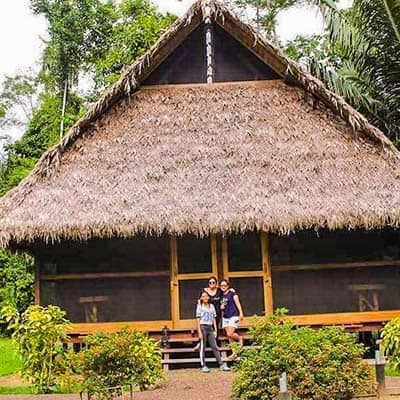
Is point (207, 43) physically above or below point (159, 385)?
above

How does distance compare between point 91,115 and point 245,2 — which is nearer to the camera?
point 91,115

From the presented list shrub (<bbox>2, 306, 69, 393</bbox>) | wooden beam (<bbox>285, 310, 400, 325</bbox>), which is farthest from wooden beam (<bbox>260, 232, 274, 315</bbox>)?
shrub (<bbox>2, 306, 69, 393</bbox>)

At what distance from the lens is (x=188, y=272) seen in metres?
10.1

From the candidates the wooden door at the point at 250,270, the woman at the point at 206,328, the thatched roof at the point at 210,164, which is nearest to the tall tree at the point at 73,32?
the thatched roof at the point at 210,164

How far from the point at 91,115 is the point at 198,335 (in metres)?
3.69

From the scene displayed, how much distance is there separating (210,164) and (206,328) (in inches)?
94.6

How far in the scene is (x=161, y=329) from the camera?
993 centimetres

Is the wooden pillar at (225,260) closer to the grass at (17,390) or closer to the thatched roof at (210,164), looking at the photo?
the thatched roof at (210,164)

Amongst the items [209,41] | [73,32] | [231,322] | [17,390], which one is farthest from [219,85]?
[73,32]

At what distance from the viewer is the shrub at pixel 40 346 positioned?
25.9ft

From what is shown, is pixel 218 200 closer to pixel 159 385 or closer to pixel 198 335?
pixel 198 335

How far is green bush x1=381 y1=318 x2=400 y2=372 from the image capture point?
7023 millimetres

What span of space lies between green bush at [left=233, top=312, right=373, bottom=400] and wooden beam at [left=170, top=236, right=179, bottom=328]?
3.35 metres

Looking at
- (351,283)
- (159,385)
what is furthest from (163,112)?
(159,385)
